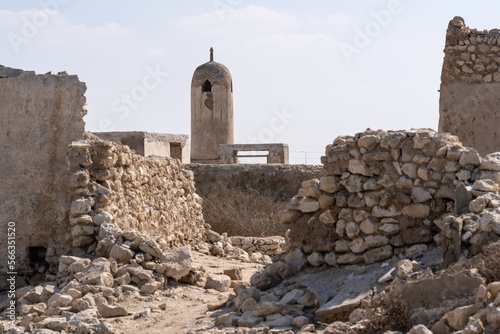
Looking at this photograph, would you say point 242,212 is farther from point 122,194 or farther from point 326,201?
point 326,201

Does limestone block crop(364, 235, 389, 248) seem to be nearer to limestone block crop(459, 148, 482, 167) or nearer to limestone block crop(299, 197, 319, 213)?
limestone block crop(299, 197, 319, 213)

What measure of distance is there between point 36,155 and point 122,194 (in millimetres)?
1196

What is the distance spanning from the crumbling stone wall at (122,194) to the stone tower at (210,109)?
14.0 m

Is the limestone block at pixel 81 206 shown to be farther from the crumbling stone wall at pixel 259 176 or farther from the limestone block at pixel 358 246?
the crumbling stone wall at pixel 259 176

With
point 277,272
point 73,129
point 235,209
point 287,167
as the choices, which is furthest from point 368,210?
point 287,167

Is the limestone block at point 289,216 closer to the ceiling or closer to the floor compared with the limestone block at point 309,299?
closer to the ceiling

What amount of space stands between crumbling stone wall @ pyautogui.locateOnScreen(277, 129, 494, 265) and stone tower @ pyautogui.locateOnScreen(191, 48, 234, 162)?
61.7 feet

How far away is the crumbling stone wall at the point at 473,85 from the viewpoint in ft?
27.8

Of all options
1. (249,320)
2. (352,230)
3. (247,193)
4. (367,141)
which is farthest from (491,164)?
(247,193)

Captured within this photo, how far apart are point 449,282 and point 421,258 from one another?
1275 mm

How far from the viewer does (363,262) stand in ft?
20.0

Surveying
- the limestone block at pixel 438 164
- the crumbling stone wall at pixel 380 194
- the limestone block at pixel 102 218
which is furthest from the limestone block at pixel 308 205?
the limestone block at pixel 102 218

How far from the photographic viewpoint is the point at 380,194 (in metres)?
6.11

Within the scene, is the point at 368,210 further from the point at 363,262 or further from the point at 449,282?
the point at 449,282
